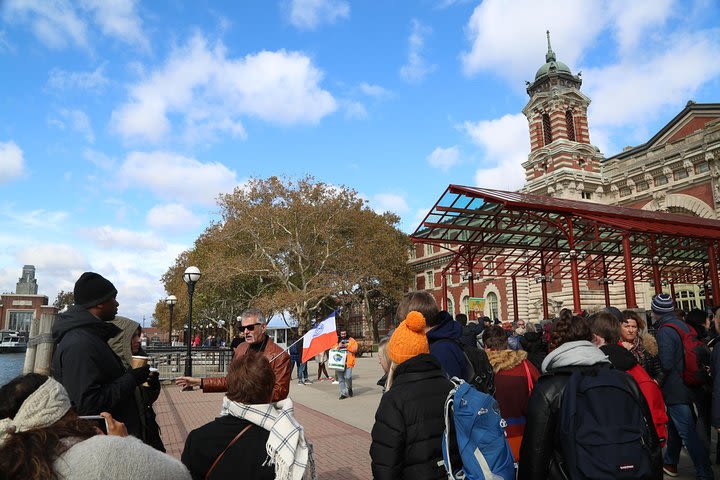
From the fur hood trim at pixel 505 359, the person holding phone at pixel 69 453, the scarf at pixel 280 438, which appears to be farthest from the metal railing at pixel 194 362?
the person holding phone at pixel 69 453

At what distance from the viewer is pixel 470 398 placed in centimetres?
260

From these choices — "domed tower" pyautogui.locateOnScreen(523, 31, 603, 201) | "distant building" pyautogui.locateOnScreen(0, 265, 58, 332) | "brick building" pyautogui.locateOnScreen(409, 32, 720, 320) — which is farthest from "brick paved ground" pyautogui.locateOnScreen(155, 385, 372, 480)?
"distant building" pyautogui.locateOnScreen(0, 265, 58, 332)

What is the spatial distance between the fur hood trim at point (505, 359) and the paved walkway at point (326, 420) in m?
2.58

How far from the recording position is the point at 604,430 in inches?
98.0

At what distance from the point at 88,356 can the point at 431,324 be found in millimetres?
2365

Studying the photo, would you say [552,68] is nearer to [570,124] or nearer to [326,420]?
[570,124]

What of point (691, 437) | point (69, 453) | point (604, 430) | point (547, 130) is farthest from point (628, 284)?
point (547, 130)

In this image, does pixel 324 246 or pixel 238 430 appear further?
pixel 324 246

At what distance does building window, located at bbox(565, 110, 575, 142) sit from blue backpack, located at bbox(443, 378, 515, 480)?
42762 mm

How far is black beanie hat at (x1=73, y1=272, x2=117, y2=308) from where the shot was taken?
10.9 ft

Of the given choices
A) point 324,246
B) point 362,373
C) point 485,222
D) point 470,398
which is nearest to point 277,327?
point 324,246

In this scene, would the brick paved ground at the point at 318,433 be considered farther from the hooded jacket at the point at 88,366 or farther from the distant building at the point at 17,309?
the distant building at the point at 17,309

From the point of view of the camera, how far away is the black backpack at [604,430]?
2.45 meters

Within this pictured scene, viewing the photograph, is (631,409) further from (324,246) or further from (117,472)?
(324,246)
